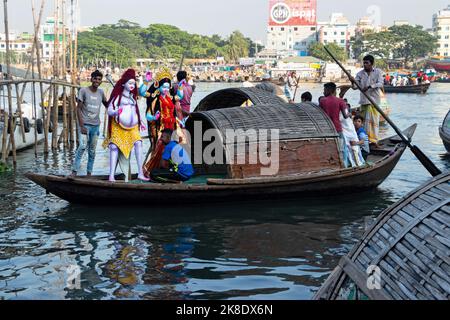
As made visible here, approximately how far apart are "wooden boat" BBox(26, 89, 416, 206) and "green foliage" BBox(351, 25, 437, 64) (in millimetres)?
92680

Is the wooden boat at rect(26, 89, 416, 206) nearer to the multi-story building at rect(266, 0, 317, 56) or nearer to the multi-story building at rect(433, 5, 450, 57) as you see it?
the multi-story building at rect(433, 5, 450, 57)

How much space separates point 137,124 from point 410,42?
97.3 meters

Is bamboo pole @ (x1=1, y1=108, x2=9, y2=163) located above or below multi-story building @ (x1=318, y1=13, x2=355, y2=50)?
below

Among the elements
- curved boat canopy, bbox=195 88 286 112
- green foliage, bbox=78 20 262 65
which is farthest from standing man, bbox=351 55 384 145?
green foliage, bbox=78 20 262 65

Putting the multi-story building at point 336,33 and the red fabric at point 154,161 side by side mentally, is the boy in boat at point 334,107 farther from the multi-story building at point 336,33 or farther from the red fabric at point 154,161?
the multi-story building at point 336,33

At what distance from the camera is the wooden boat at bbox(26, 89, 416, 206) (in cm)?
905

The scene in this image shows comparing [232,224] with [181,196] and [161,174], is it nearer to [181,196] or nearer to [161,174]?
[181,196]

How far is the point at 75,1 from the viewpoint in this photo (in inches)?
825

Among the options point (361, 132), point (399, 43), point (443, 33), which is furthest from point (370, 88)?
point (443, 33)

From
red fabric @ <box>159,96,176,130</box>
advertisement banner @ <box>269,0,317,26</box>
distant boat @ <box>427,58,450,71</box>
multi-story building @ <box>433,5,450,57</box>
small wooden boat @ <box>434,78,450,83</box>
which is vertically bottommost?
red fabric @ <box>159,96,176,130</box>

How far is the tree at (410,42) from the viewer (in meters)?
100

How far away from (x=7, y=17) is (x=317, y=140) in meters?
7.09

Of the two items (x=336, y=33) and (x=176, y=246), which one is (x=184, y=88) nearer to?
(x=176, y=246)

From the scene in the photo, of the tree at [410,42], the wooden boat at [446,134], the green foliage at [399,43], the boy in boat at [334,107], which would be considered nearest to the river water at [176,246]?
the boy in boat at [334,107]
